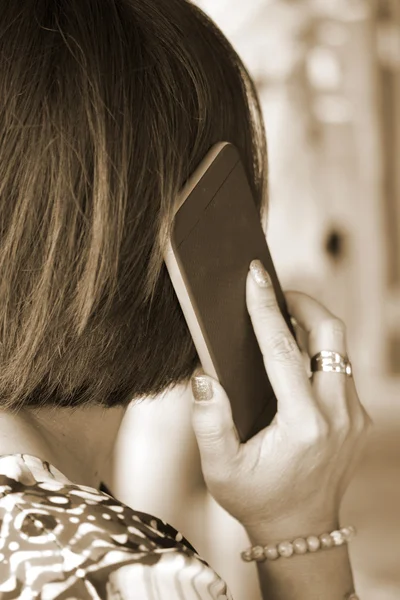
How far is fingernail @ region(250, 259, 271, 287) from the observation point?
741 millimetres

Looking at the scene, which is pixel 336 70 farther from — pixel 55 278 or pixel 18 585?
pixel 18 585

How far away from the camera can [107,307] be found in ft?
2.06

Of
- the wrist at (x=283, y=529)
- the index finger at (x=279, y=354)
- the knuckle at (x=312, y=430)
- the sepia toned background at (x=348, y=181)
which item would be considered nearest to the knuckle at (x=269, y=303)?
the index finger at (x=279, y=354)

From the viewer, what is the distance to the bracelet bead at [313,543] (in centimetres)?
76

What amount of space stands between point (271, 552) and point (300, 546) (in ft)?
0.10

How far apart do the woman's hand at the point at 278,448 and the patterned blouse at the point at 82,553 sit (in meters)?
0.19

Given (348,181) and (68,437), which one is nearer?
(68,437)

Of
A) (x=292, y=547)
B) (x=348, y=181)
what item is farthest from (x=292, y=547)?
(x=348, y=181)

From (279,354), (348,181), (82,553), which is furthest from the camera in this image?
(348,181)

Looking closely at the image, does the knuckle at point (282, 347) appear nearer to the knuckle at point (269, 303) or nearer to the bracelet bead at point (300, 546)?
the knuckle at point (269, 303)

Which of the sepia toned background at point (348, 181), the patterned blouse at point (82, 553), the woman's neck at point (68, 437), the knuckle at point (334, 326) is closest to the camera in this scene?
the patterned blouse at point (82, 553)

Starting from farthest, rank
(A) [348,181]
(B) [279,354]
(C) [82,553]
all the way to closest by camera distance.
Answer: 1. (A) [348,181]
2. (B) [279,354]
3. (C) [82,553]

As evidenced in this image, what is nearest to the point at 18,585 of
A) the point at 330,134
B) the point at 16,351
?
the point at 16,351

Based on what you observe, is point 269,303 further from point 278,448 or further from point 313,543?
point 313,543
